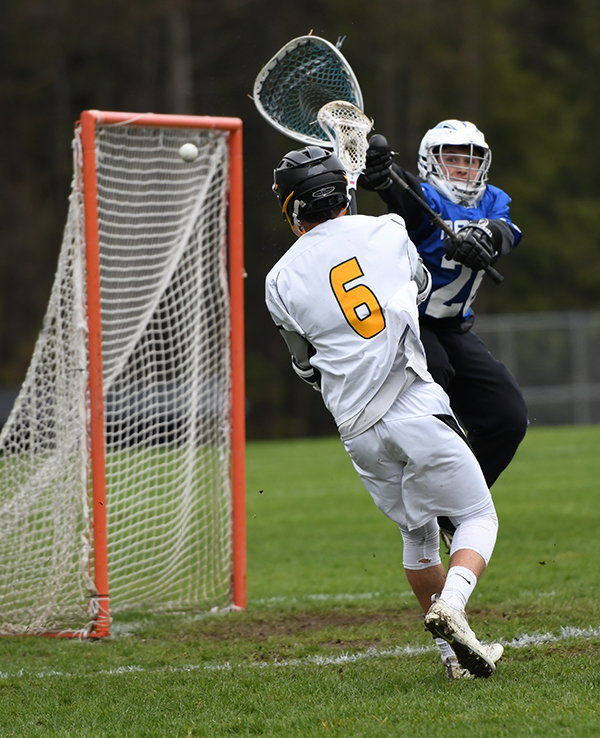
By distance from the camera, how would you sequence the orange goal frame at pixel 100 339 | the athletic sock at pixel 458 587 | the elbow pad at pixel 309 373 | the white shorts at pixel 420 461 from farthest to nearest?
the orange goal frame at pixel 100 339, the elbow pad at pixel 309 373, the white shorts at pixel 420 461, the athletic sock at pixel 458 587

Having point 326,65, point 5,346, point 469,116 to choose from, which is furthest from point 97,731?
point 469,116

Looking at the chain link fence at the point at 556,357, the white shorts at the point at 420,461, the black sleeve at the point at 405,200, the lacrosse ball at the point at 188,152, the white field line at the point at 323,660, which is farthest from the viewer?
the chain link fence at the point at 556,357

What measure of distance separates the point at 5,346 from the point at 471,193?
2350cm

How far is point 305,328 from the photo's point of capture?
12.1ft

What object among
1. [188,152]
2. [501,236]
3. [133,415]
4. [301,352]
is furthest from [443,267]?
[133,415]

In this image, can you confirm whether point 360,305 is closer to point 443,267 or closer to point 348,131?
point 348,131

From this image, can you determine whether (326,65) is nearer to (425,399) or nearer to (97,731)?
(425,399)

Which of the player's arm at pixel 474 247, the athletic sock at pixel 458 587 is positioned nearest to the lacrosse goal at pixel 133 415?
the player's arm at pixel 474 247

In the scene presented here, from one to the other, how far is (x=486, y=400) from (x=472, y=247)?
82cm

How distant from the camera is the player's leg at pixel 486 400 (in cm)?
472

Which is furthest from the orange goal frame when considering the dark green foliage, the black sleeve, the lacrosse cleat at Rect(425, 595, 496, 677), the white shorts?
the dark green foliage

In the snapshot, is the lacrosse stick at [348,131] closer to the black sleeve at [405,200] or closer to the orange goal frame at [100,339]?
the black sleeve at [405,200]

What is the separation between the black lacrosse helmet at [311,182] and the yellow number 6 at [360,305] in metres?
0.31

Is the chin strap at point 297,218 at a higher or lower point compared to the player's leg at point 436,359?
higher
